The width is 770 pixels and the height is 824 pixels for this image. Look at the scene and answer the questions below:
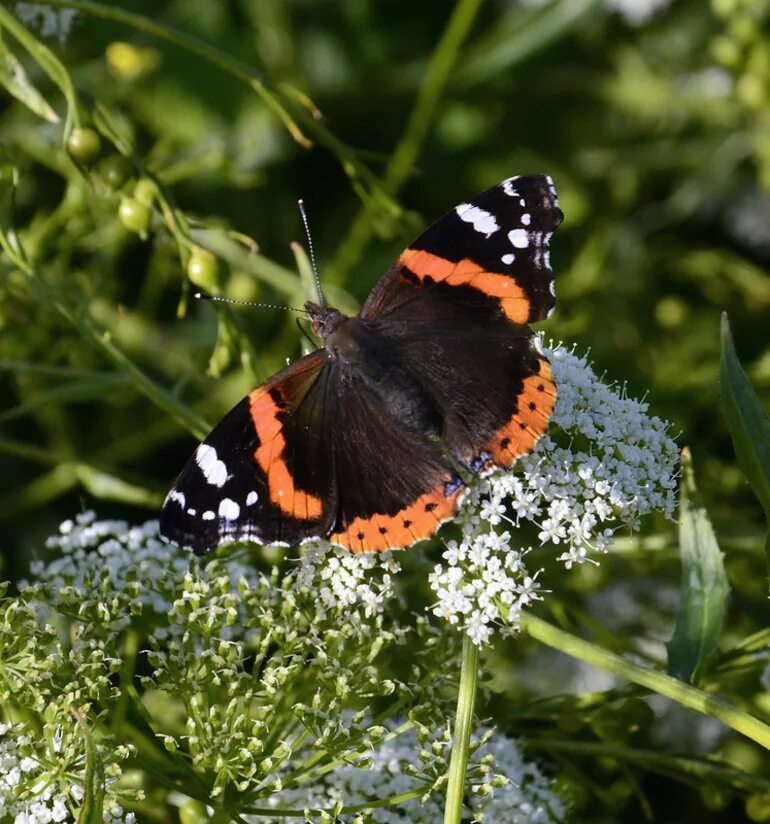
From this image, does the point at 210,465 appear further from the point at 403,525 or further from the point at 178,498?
the point at 403,525

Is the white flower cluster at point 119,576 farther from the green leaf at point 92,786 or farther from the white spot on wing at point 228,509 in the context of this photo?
the green leaf at point 92,786

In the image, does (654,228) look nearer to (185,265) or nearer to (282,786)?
(185,265)

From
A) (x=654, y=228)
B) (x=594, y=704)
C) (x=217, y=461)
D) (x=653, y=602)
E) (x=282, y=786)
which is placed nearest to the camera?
(x=282, y=786)

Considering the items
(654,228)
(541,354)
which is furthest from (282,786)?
(654,228)

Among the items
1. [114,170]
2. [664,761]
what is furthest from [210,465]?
[664,761]

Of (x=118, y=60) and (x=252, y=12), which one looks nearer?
(x=118, y=60)

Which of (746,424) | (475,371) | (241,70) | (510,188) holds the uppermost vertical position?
(241,70)

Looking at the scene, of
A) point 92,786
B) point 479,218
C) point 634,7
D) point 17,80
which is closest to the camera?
point 92,786

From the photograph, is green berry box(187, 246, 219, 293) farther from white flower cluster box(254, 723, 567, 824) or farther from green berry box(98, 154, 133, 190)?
white flower cluster box(254, 723, 567, 824)
